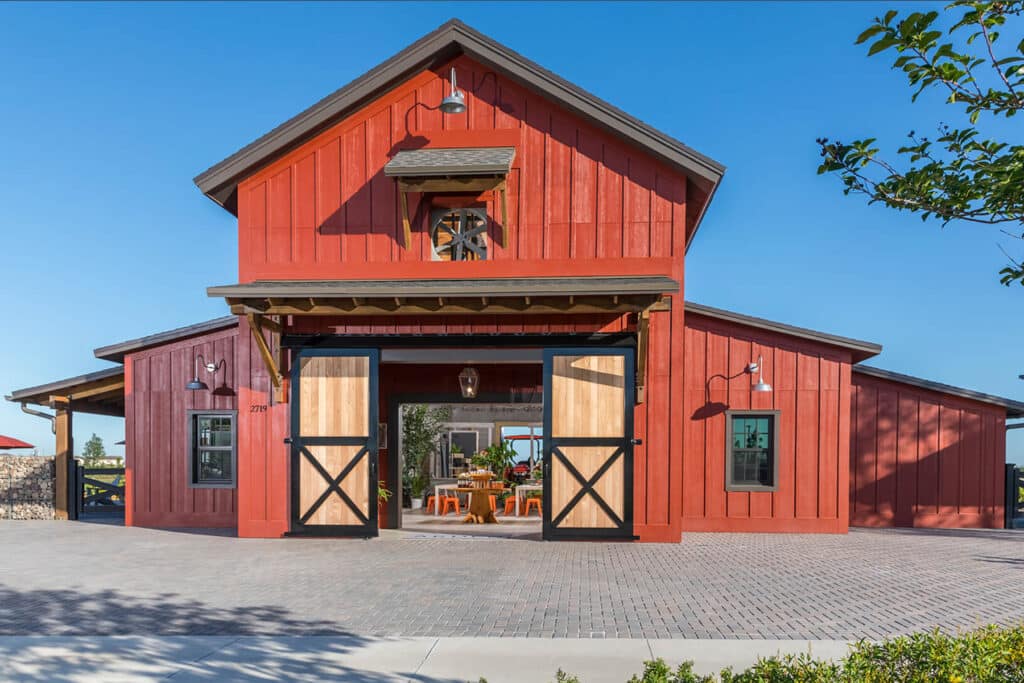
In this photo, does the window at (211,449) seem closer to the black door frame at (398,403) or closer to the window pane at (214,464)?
the window pane at (214,464)

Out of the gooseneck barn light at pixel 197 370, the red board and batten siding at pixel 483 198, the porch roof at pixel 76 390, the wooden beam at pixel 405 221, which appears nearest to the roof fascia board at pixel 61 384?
the porch roof at pixel 76 390

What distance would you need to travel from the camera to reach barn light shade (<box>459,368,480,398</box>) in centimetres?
1266

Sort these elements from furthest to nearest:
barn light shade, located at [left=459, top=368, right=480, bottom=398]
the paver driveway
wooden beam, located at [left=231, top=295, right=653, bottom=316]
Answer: barn light shade, located at [left=459, top=368, right=480, bottom=398]
wooden beam, located at [left=231, top=295, right=653, bottom=316]
the paver driveway

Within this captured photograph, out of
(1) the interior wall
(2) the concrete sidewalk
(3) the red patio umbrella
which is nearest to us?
(2) the concrete sidewalk

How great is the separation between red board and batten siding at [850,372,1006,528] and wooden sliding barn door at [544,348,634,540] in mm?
5877

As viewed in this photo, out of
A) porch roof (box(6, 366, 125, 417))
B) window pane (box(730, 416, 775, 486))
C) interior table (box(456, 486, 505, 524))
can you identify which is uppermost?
porch roof (box(6, 366, 125, 417))

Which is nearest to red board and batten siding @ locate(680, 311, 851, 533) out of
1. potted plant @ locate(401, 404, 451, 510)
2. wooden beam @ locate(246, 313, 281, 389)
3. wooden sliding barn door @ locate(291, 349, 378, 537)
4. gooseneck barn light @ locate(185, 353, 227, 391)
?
wooden sliding barn door @ locate(291, 349, 378, 537)

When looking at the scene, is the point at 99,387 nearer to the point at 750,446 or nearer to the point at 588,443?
the point at 588,443

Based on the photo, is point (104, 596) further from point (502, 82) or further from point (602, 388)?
point (502, 82)

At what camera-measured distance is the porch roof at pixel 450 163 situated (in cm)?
1051

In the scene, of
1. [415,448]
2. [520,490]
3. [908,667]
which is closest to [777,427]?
[520,490]

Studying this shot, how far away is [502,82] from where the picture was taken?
11.6 meters

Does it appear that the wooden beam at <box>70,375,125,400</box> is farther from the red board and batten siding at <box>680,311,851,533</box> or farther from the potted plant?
the red board and batten siding at <box>680,311,851,533</box>

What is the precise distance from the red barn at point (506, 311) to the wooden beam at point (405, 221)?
0.04m
